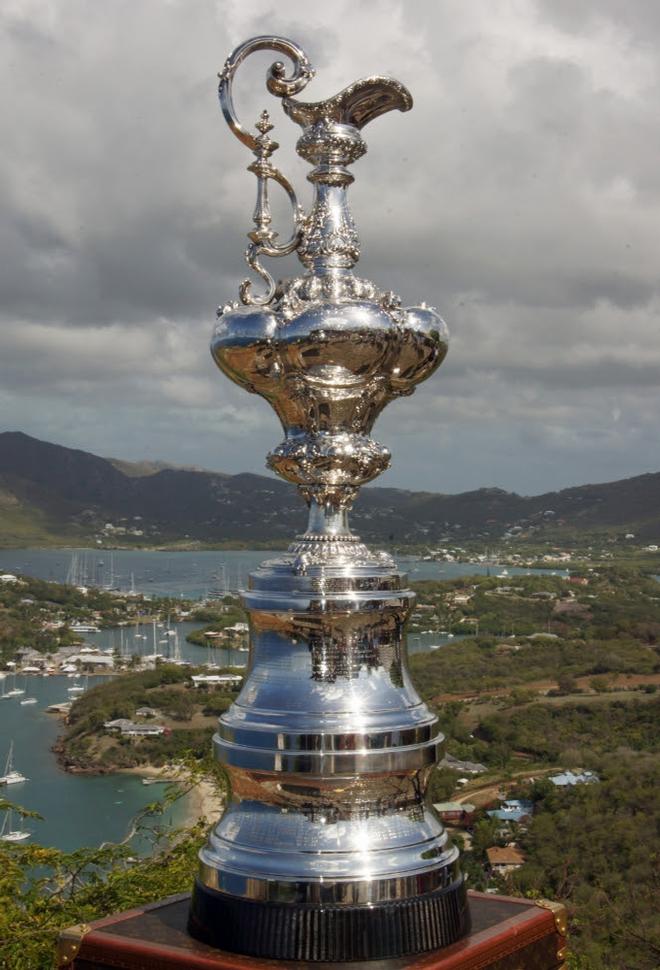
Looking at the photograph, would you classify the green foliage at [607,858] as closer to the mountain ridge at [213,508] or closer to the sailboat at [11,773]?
the sailboat at [11,773]

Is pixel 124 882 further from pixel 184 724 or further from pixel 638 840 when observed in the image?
pixel 184 724

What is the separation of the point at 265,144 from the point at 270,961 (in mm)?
2406

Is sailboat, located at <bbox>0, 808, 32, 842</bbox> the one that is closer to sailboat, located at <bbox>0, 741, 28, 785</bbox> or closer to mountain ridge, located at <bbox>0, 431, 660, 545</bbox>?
sailboat, located at <bbox>0, 741, 28, 785</bbox>

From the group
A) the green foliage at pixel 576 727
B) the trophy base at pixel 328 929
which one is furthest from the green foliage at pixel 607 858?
the trophy base at pixel 328 929

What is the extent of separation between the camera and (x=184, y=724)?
124 ft

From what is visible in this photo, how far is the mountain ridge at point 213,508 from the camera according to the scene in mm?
123562

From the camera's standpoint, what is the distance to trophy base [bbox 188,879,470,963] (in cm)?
321

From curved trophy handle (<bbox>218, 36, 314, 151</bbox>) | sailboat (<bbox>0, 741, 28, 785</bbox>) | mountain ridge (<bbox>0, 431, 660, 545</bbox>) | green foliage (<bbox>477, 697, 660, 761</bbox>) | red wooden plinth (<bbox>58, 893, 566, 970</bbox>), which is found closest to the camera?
red wooden plinth (<bbox>58, 893, 566, 970</bbox>)

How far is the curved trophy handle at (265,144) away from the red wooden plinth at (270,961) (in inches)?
→ 73.1

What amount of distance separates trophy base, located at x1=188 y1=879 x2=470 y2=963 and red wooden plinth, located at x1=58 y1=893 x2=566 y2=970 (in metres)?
0.03

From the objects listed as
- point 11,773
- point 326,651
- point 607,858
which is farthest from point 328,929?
point 11,773

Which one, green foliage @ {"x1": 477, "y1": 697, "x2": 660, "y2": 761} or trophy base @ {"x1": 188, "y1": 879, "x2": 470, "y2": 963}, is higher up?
trophy base @ {"x1": 188, "y1": 879, "x2": 470, "y2": 963}

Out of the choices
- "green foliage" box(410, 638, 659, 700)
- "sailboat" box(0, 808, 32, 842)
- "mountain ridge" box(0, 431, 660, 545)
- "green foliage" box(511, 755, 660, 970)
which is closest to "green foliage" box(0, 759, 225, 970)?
"sailboat" box(0, 808, 32, 842)

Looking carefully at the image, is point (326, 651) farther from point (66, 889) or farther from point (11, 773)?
point (11, 773)
